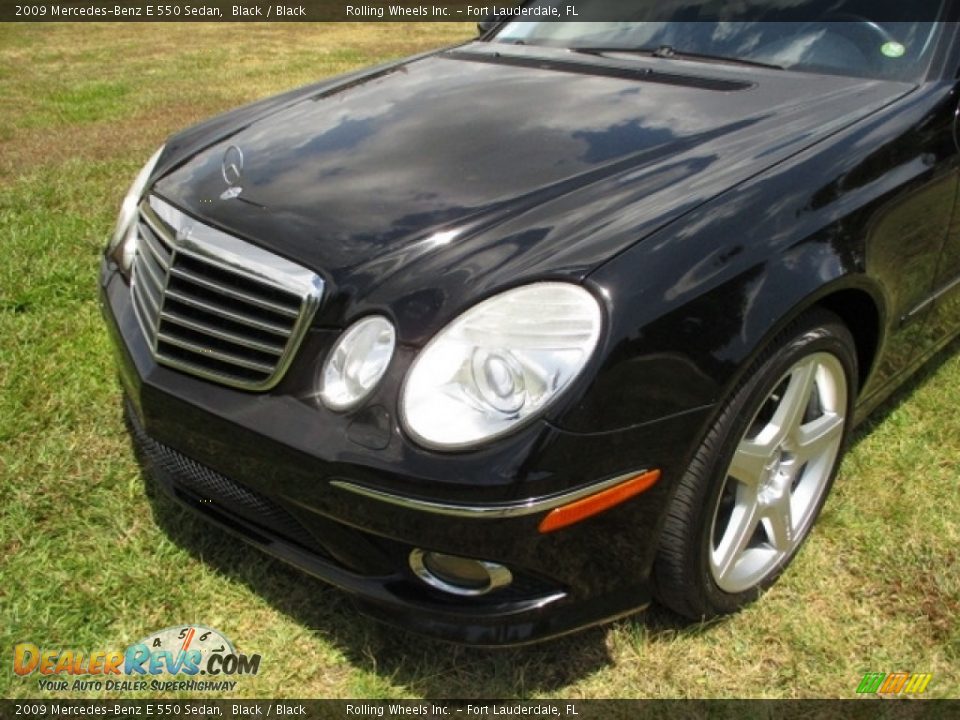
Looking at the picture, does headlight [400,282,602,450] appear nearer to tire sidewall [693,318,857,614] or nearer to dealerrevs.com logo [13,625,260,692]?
tire sidewall [693,318,857,614]

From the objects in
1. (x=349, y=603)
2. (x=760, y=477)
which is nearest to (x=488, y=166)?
(x=760, y=477)

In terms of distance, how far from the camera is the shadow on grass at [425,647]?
2.03 m

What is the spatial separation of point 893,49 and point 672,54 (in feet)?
2.04

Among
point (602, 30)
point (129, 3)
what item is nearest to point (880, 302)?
point (602, 30)

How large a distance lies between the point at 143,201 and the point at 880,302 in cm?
190

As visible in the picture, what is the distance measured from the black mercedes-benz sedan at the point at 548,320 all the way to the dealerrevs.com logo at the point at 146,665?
0.99 feet

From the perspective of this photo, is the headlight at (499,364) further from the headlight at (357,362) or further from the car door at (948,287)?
the car door at (948,287)

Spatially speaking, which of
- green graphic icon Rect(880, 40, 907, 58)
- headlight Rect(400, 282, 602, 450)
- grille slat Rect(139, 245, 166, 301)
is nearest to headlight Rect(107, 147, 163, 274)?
grille slat Rect(139, 245, 166, 301)

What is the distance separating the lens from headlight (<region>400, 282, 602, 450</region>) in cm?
163

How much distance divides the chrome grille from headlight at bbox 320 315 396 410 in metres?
0.10

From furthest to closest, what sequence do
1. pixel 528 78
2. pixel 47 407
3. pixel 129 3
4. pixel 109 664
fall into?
pixel 129 3
pixel 47 407
pixel 528 78
pixel 109 664

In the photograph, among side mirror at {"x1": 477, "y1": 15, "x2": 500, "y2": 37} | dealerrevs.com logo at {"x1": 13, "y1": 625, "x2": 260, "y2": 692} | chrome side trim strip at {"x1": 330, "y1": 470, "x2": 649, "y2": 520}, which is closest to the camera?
chrome side trim strip at {"x1": 330, "y1": 470, "x2": 649, "y2": 520}

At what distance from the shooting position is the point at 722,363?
1.75 m

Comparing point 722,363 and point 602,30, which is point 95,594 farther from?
point 602,30
